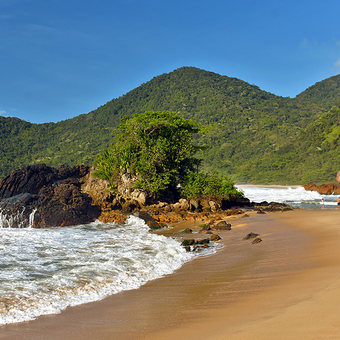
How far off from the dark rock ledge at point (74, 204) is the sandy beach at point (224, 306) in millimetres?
8909

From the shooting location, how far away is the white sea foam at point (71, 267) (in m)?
5.00

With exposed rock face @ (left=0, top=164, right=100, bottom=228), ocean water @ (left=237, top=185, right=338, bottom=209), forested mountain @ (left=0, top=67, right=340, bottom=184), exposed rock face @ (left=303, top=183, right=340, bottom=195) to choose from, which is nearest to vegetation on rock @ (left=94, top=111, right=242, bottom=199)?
exposed rock face @ (left=0, top=164, right=100, bottom=228)

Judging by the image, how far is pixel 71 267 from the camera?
23.6 ft

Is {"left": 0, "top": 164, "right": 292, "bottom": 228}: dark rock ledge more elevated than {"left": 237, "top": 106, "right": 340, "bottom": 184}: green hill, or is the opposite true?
{"left": 237, "top": 106, "right": 340, "bottom": 184}: green hill

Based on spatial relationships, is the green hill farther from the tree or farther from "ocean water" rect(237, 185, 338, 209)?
the tree

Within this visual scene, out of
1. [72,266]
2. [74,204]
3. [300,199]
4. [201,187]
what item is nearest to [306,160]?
[300,199]

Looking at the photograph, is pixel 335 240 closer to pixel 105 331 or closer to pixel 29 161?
pixel 105 331

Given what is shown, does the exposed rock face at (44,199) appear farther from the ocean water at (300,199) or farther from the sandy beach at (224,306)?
the ocean water at (300,199)

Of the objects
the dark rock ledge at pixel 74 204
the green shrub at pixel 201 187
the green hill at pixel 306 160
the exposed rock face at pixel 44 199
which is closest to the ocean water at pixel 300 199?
the green shrub at pixel 201 187

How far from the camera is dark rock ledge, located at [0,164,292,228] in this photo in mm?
16250

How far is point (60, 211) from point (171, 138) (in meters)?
8.73

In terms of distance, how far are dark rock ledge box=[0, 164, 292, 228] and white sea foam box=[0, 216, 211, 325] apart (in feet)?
12.5

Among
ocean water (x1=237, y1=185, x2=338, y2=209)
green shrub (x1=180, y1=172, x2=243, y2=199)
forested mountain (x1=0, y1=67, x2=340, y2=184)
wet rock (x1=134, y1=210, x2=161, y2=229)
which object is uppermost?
forested mountain (x1=0, y1=67, x2=340, y2=184)

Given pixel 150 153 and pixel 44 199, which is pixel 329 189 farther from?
pixel 44 199
